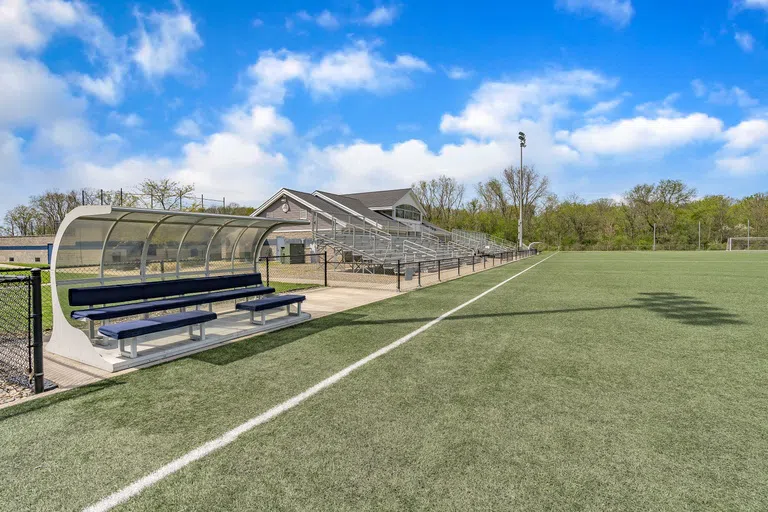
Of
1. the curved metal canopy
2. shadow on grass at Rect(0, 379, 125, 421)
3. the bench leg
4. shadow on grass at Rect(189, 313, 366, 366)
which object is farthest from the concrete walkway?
the curved metal canopy

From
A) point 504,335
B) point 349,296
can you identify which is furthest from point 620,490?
point 349,296

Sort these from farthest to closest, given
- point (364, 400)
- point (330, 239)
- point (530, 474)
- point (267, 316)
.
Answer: point (330, 239), point (267, 316), point (364, 400), point (530, 474)

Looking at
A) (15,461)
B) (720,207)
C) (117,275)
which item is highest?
(720,207)

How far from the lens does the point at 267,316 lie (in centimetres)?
895

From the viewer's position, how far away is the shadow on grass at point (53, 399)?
4.14m

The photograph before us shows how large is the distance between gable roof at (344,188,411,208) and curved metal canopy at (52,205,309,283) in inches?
1356

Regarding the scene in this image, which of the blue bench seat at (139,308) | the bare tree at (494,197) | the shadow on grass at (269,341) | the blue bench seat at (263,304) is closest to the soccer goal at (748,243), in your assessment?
the bare tree at (494,197)

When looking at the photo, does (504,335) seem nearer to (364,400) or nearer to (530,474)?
(364,400)

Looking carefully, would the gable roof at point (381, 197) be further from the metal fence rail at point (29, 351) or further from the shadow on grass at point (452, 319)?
the metal fence rail at point (29, 351)

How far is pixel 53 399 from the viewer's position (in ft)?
14.7

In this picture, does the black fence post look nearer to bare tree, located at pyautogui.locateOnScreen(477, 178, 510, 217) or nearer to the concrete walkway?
the concrete walkway

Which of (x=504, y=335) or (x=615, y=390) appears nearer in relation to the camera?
(x=615, y=390)

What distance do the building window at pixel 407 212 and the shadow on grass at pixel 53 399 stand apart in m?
40.9

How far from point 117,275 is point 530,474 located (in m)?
7.98
